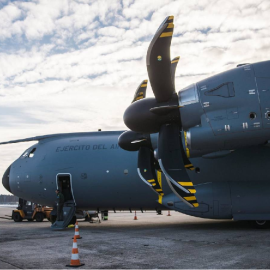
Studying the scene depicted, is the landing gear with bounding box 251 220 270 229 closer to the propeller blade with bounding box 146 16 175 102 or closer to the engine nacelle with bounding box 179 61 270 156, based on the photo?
the engine nacelle with bounding box 179 61 270 156

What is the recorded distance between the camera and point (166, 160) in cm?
1061

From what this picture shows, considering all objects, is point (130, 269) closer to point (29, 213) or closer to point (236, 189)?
point (236, 189)

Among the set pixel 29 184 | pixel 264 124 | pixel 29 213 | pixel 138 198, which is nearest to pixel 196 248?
pixel 264 124

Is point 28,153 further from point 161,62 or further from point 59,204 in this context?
point 161,62

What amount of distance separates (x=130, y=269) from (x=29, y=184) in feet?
38.2

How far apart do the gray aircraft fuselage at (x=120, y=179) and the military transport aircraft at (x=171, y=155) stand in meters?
0.04

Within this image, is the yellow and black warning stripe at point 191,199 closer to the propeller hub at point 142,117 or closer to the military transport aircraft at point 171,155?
the military transport aircraft at point 171,155

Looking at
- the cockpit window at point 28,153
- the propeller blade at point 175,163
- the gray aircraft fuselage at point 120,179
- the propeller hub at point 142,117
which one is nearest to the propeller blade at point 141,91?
the propeller hub at point 142,117

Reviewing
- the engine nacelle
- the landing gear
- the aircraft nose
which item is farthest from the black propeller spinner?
the aircraft nose

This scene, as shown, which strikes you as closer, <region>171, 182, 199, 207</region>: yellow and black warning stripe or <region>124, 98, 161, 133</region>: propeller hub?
<region>171, 182, 199, 207</region>: yellow and black warning stripe

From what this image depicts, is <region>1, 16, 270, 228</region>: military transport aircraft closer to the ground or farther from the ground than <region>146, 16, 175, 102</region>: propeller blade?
closer to the ground

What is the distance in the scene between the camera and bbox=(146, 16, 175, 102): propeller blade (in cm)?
959

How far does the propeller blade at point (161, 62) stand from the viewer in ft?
31.5

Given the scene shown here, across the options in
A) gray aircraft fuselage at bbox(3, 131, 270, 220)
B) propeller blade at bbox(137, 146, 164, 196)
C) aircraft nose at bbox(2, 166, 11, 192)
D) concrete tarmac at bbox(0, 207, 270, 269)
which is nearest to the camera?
concrete tarmac at bbox(0, 207, 270, 269)
